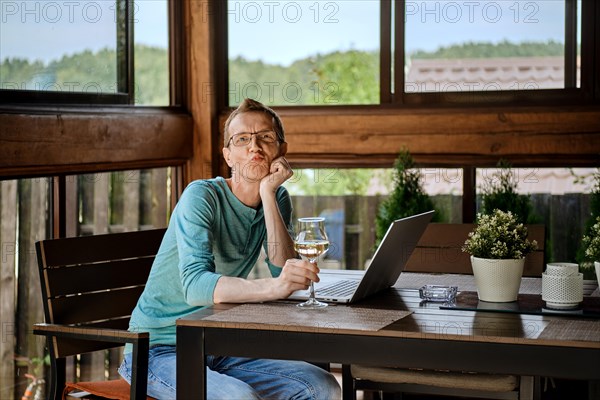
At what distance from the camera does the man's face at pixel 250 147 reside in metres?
2.98

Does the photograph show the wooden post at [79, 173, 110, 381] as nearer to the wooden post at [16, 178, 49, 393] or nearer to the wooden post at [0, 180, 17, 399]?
the wooden post at [16, 178, 49, 393]

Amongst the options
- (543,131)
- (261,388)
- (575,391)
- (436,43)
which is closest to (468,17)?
(436,43)

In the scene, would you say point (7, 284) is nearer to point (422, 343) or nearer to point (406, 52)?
point (422, 343)

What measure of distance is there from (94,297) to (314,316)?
3.55ft

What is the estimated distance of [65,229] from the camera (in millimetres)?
4125

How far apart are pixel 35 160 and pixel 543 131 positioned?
2.56 m

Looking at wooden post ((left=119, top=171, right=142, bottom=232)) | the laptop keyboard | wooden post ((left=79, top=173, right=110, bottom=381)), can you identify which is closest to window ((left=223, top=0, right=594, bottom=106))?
wooden post ((left=119, top=171, right=142, bottom=232))

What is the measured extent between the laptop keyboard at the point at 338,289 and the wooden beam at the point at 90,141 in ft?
4.69

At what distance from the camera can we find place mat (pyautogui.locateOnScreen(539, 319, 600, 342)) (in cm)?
219

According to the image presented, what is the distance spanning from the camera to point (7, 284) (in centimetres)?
390

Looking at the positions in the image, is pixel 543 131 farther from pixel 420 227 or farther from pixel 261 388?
pixel 261 388

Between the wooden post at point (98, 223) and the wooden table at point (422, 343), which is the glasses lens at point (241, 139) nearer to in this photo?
the wooden table at point (422, 343)

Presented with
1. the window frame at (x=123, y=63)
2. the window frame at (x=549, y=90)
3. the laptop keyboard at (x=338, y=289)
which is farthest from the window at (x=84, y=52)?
the laptop keyboard at (x=338, y=289)

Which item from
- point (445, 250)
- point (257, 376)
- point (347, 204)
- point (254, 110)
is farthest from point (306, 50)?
point (257, 376)
